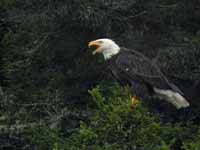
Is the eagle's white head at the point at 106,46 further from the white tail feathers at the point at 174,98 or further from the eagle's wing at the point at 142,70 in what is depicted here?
the white tail feathers at the point at 174,98

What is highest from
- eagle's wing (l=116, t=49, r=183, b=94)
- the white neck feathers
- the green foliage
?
the white neck feathers

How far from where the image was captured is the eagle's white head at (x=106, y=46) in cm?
1165

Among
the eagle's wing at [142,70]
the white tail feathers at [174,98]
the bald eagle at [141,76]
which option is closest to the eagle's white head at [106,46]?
the bald eagle at [141,76]

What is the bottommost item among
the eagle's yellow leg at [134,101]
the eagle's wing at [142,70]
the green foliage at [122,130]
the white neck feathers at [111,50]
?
the green foliage at [122,130]

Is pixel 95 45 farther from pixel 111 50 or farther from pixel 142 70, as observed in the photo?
pixel 142 70

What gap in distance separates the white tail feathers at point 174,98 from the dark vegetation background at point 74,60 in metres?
0.26

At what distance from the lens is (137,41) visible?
1258 centimetres

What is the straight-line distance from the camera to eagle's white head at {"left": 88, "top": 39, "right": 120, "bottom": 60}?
1165 cm

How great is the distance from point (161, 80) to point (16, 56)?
2905 millimetres

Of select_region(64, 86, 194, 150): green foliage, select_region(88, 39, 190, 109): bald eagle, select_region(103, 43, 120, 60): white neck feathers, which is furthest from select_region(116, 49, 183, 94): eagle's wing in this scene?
select_region(64, 86, 194, 150): green foliage

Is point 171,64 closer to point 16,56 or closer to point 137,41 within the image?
point 137,41

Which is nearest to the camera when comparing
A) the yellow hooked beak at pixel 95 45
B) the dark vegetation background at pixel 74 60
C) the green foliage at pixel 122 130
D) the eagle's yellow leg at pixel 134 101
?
the green foliage at pixel 122 130

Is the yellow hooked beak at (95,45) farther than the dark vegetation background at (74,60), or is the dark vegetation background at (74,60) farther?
the yellow hooked beak at (95,45)

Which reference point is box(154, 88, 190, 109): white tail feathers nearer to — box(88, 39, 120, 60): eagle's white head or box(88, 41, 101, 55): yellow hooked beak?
box(88, 39, 120, 60): eagle's white head
